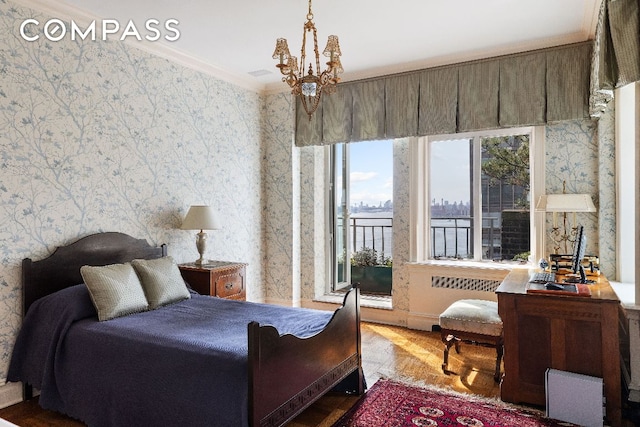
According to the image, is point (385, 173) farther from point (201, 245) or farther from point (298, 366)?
point (298, 366)

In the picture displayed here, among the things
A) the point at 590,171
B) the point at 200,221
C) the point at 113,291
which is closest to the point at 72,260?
the point at 113,291

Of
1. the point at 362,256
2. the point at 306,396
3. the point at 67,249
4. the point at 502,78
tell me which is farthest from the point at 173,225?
the point at 502,78

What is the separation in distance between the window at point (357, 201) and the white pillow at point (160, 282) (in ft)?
8.03

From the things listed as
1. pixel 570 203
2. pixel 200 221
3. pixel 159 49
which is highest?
pixel 159 49

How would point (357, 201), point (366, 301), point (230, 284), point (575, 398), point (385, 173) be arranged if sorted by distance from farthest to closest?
point (357, 201), point (385, 173), point (366, 301), point (230, 284), point (575, 398)

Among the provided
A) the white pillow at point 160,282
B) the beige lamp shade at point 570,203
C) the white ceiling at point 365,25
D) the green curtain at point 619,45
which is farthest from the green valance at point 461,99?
the white pillow at point 160,282

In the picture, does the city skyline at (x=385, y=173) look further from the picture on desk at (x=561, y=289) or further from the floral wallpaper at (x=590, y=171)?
the picture on desk at (x=561, y=289)

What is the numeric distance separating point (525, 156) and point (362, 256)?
2.60 metres

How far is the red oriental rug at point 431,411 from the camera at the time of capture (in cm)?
257

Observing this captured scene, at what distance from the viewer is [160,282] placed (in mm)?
3225

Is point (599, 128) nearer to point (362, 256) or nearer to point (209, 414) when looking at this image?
point (362, 256)

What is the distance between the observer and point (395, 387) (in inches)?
121

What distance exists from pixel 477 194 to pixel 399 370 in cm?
209

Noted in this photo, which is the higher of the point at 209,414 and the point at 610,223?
the point at 610,223
